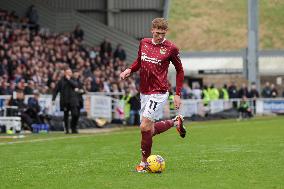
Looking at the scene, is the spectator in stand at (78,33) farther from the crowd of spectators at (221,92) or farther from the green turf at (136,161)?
the green turf at (136,161)

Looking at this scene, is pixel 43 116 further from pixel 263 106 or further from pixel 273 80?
pixel 273 80

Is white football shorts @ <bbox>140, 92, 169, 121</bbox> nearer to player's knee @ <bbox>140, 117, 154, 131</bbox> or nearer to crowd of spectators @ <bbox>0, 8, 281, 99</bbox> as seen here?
player's knee @ <bbox>140, 117, 154, 131</bbox>

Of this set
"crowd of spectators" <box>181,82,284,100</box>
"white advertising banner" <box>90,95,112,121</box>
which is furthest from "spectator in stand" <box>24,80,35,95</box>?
"crowd of spectators" <box>181,82,284,100</box>

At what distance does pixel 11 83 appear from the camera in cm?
3184

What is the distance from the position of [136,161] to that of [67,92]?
13509 millimetres

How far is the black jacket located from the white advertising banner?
21.3 feet

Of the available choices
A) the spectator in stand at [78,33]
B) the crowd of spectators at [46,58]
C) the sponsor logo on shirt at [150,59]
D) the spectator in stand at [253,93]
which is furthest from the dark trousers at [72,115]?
the spectator in stand at [253,93]

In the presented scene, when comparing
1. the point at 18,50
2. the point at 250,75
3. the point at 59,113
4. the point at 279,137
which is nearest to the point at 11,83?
the point at 59,113

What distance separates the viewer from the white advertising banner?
35.3 m

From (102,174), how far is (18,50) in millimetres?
24586

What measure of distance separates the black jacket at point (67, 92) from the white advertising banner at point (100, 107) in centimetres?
649

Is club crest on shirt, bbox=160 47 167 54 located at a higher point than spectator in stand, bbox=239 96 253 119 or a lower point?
higher

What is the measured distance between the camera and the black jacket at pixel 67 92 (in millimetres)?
28391

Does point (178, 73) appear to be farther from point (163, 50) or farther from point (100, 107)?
point (100, 107)
